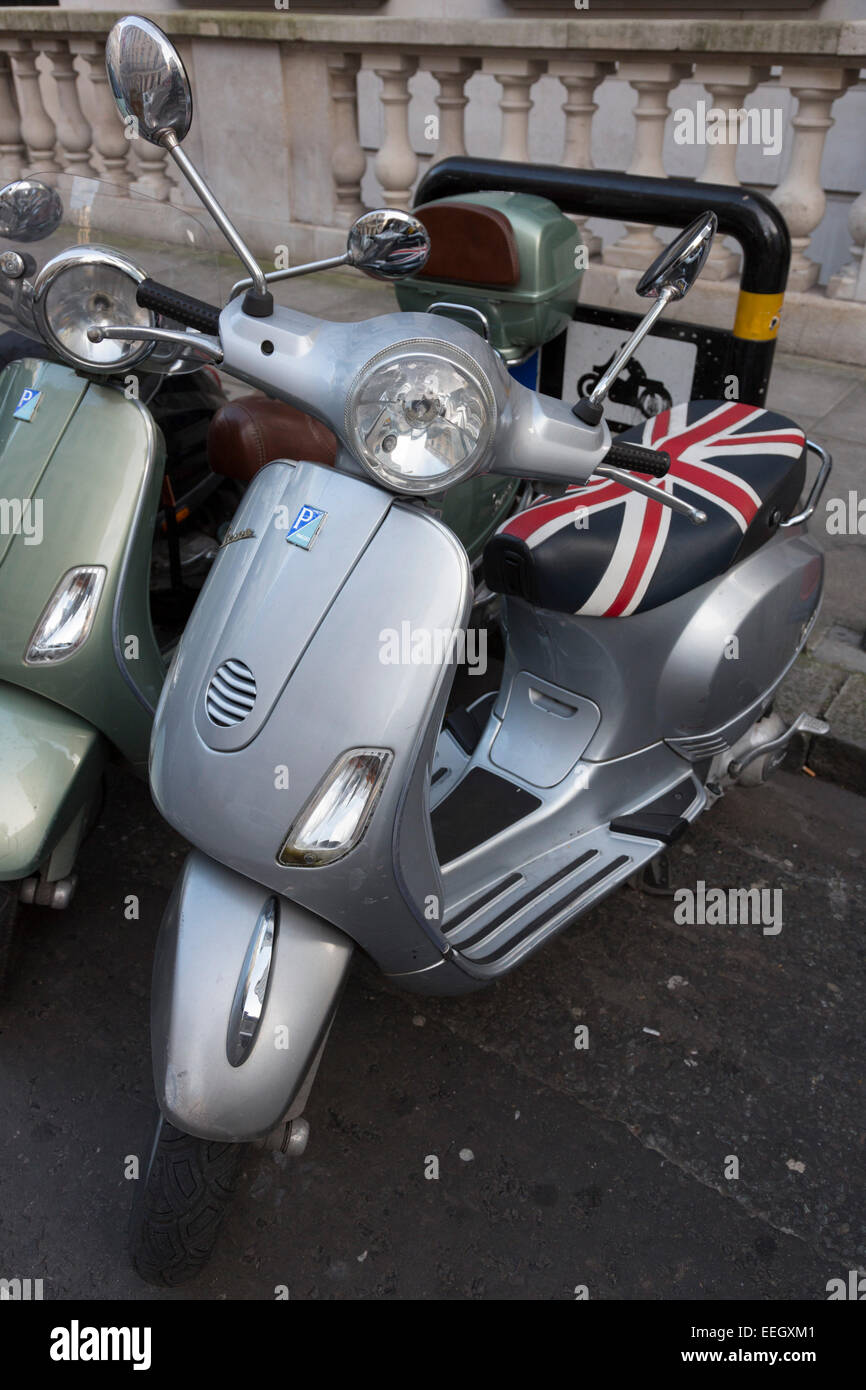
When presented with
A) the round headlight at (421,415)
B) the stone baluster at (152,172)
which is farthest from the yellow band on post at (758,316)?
the stone baluster at (152,172)

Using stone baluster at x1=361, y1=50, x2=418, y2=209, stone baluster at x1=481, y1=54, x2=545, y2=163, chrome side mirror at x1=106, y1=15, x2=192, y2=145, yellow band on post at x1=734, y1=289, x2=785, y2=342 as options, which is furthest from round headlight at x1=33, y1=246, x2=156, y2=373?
stone baluster at x1=361, y1=50, x2=418, y2=209

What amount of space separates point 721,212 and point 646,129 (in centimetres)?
297

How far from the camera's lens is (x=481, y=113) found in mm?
8375

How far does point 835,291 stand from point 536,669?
11.5 feet

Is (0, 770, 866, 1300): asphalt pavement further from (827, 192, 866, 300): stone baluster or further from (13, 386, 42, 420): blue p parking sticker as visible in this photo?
(827, 192, 866, 300): stone baluster

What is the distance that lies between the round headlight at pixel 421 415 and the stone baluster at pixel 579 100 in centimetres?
382

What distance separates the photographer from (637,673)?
2152 millimetres

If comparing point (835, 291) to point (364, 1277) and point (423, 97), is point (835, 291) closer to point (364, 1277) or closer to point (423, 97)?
point (364, 1277)

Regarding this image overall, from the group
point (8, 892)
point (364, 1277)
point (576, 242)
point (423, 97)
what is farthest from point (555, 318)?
point (423, 97)

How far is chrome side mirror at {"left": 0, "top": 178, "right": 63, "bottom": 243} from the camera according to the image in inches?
91.5

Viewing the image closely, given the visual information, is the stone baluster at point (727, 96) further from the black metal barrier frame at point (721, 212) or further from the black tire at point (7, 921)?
the black tire at point (7, 921)

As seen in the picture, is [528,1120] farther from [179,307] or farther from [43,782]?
[179,307]

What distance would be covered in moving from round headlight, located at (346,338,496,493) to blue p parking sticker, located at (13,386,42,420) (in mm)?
1126

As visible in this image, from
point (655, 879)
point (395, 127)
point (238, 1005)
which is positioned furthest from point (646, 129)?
point (238, 1005)
